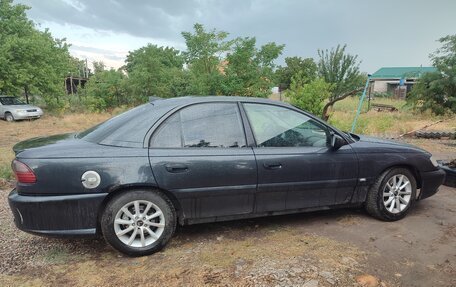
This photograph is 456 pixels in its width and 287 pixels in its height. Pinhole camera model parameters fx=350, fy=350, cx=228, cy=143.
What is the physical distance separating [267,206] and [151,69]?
65.8ft

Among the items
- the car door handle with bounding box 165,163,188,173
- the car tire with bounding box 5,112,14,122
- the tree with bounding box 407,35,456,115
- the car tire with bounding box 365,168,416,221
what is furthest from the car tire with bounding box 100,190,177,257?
the car tire with bounding box 5,112,14,122

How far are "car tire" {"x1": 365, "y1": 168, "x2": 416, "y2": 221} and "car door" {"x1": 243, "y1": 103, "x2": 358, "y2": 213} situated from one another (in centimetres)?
33

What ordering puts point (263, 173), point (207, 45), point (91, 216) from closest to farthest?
1. point (91, 216)
2. point (263, 173)
3. point (207, 45)

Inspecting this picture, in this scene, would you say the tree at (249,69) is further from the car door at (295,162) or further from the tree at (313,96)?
the car door at (295,162)

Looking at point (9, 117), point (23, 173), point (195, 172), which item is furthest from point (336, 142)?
point (9, 117)

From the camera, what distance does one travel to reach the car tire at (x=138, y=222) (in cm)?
319

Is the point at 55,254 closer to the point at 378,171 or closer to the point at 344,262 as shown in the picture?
the point at 344,262

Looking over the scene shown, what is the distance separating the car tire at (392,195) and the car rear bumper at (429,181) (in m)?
0.16

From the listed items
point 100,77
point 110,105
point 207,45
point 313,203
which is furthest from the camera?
point 100,77

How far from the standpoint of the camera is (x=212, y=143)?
3553 millimetres

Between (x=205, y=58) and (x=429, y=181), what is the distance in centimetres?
892

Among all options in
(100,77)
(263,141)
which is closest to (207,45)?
(263,141)

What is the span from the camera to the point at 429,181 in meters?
4.43

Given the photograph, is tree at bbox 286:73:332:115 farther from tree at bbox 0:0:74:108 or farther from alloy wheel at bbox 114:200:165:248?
tree at bbox 0:0:74:108
